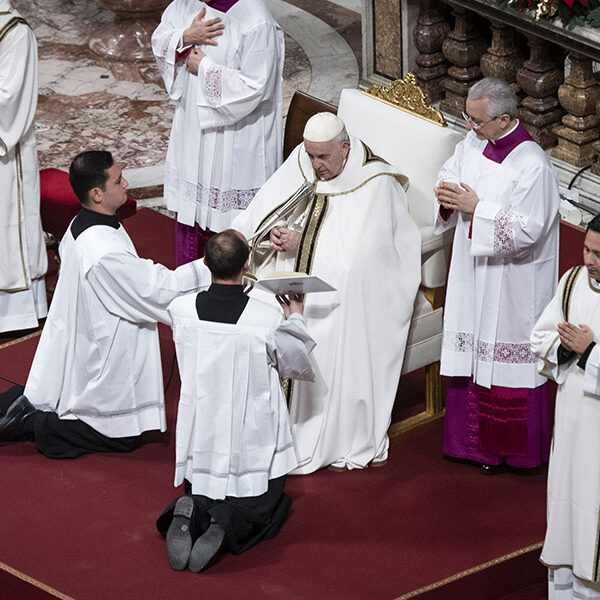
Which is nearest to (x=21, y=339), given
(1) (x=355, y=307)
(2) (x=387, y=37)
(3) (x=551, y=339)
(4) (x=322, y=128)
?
(1) (x=355, y=307)

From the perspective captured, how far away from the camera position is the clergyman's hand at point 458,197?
5.23 meters

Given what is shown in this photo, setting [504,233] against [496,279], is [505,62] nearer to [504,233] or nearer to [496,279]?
[496,279]

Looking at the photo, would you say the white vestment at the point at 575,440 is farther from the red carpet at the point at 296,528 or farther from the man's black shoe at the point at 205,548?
the man's black shoe at the point at 205,548

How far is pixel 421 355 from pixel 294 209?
2.68 ft

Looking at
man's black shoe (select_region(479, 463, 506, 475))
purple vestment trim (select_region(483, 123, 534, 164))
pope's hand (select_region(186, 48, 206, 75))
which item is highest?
pope's hand (select_region(186, 48, 206, 75))

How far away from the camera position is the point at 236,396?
4.99 m

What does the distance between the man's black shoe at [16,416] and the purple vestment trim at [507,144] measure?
2.15 meters

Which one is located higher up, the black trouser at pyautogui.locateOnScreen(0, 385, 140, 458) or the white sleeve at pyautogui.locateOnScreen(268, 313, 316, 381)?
the white sleeve at pyautogui.locateOnScreen(268, 313, 316, 381)

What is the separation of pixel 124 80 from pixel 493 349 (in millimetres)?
5299

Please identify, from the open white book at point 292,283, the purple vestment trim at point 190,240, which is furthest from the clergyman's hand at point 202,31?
the open white book at point 292,283

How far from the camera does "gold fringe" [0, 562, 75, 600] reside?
4.92 meters

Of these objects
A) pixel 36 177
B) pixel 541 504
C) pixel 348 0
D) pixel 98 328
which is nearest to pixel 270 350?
pixel 98 328

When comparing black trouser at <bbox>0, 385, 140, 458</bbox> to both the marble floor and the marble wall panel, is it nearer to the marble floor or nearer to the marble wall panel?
the marble floor

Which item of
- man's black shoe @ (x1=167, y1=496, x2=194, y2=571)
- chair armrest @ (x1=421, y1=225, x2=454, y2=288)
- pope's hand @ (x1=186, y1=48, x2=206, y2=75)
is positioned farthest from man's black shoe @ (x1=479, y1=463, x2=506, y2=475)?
pope's hand @ (x1=186, y1=48, x2=206, y2=75)
